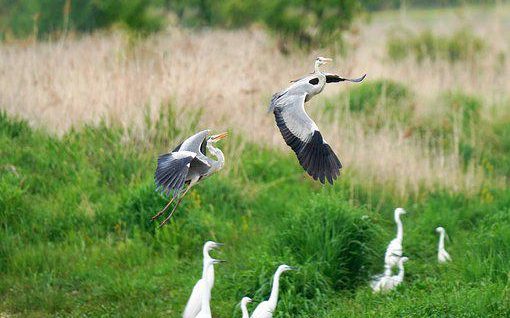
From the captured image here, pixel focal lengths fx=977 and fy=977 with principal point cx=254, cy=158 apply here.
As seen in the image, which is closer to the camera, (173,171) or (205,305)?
(173,171)

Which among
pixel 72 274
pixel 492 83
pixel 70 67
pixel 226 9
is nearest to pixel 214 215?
pixel 72 274

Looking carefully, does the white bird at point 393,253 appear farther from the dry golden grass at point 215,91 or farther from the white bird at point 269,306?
the dry golden grass at point 215,91

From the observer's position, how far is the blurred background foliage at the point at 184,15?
1534 centimetres

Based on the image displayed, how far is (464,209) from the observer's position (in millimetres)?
9414

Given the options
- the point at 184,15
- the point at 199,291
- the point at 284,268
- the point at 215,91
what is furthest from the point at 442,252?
the point at 184,15

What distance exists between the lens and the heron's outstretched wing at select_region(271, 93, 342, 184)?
549cm

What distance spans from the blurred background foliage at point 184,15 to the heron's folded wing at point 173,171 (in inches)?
249

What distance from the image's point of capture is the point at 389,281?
7.44m

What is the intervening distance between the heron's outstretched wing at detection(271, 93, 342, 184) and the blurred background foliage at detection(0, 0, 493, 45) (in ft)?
21.7

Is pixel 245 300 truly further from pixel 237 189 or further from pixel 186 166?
pixel 237 189

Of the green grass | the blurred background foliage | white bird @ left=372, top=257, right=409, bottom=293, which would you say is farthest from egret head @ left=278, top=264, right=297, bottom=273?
the blurred background foliage

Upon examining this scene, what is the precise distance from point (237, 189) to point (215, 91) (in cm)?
176

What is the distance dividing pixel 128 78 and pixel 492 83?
18.2 feet

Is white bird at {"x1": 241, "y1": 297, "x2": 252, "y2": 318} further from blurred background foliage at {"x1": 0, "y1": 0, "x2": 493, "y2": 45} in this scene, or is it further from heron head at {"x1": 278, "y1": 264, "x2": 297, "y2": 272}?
blurred background foliage at {"x1": 0, "y1": 0, "x2": 493, "y2": 45}
